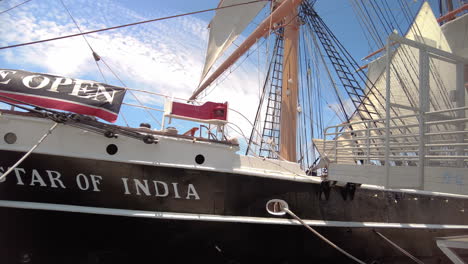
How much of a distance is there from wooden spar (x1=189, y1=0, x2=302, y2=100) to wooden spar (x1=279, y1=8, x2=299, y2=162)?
1.48 ft

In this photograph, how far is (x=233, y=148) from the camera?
5.67 m

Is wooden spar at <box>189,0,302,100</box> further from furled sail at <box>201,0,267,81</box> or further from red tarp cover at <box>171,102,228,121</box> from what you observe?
red tarp cover at <box>171,102,228,121</box>

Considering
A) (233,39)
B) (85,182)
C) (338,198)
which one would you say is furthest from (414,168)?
(233,39)

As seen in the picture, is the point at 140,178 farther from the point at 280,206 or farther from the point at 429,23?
the point at 429,23

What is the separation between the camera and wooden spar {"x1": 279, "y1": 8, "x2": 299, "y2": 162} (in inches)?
363

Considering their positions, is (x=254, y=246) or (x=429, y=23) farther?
(x=429, y=23)

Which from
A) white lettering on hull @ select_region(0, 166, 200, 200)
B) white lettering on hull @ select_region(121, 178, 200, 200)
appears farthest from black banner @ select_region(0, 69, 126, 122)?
white lettering on hull @ select_region(121, 178, 200, 200)

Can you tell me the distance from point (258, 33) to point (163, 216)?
8284 millimetres

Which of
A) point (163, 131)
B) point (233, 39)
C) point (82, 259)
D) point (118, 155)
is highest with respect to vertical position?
point (233, 39)

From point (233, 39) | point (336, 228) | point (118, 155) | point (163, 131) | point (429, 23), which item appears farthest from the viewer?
point (429, 23)

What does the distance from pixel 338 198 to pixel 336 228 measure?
0.60 metres

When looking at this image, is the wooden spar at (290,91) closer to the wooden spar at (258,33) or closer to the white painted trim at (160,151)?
the wooden spar at (258,33)

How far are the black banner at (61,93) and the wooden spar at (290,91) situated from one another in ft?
17.7

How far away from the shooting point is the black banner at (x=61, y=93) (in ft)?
15.7
